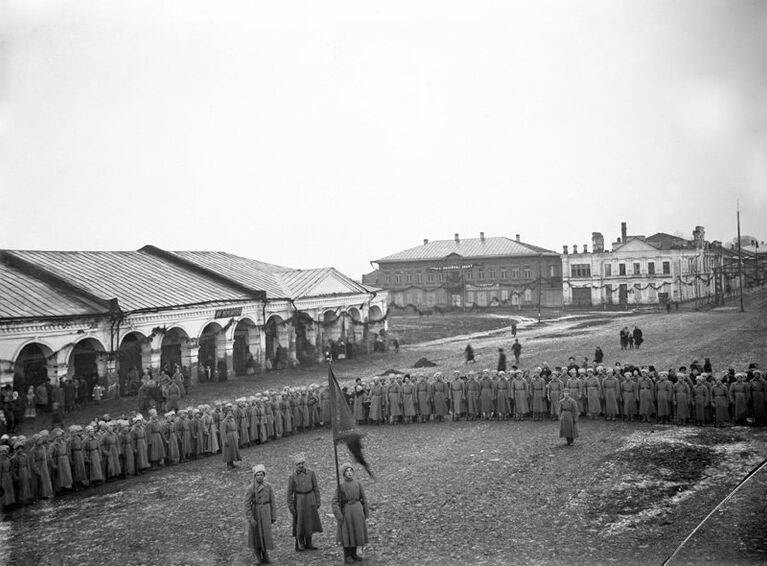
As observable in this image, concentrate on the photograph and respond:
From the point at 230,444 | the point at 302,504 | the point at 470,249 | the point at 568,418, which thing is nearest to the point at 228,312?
the point at 230,444

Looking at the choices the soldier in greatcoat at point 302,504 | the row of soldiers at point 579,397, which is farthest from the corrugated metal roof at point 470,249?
the soldier in greatcoat at point 302,504

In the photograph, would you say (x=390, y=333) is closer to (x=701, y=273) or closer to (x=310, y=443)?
(x=310, y=443)

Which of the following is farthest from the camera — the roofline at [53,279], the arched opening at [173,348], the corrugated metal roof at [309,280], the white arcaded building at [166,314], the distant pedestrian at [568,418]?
the corrugated metal roof at [309,280]

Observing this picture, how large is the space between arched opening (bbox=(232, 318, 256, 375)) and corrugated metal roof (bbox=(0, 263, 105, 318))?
8.46m

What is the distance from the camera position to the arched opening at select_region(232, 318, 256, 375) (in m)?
31.7

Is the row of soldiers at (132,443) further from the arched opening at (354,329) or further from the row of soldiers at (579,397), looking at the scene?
the arched opening at (354,329)

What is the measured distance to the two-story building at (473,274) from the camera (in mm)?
72062

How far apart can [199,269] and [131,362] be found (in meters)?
8.44

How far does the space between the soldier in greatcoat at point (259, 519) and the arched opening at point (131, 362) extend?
17.9 metres

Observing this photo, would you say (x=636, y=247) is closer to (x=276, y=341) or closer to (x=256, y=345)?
(x=276, y=341)

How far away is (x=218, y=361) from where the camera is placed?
98.4ft

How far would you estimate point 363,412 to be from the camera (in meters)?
20.2

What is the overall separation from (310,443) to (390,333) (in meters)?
32.9

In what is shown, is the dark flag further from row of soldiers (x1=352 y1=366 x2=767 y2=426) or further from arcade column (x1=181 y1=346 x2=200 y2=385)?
arcade column (x1=181 y1=346 x2=200 y2=385)
